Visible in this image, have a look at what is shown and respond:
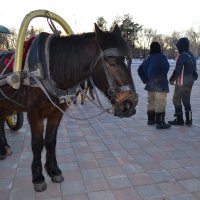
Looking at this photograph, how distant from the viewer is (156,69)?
7.13 meters

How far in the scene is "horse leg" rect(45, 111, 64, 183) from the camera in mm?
4176

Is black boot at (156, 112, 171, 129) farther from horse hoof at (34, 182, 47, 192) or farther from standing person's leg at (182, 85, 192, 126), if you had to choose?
horse hoof at (34, 182, 47, 192)

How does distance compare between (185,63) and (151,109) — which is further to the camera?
(151,109)

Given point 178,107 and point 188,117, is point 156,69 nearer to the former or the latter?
point 178,107

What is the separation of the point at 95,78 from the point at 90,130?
3896 mm

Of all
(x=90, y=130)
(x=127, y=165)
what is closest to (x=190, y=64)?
(x=90, y=130)

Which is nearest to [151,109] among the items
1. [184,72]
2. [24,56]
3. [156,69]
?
[156,69]

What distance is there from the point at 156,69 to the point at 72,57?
12.9ft

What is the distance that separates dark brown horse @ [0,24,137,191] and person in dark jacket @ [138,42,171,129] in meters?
3.60

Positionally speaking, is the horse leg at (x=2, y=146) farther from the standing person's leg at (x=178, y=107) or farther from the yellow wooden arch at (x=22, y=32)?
the standing person's leg at (x=178, y=107)

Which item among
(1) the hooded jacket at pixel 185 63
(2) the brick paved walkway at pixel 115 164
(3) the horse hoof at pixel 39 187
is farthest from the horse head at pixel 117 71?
(1) the hooded jacket at pixel 185 63

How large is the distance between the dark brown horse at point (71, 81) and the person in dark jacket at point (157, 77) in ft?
11.8

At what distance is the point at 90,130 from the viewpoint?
7.13 m

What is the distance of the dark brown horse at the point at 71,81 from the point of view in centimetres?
315
